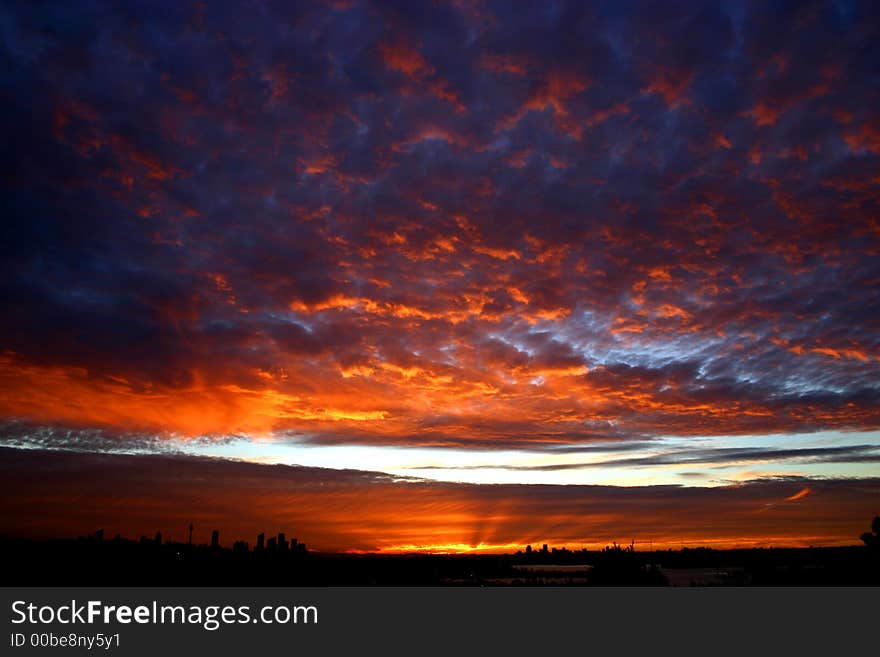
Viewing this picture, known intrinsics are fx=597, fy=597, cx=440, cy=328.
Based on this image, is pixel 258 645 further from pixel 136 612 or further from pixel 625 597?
pixel 625 597

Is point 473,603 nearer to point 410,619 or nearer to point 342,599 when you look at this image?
point 410,619

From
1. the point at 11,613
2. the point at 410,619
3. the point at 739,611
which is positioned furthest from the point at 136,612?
the point at 739,611

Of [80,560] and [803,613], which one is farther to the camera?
[80,560]

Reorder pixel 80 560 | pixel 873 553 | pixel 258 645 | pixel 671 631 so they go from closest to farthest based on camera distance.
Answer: pixel 258 645 < pixel 671 631 < pixel 80 560 < pixel 873 553

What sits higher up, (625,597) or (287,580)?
(625,597)

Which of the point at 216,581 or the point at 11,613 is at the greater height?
the point at 11,613

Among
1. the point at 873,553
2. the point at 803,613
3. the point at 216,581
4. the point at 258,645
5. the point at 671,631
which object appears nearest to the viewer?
the point at 258,645

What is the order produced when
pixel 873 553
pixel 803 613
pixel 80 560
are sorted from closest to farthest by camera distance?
pixel 803 613, pixel 80 560, pixel 873 553

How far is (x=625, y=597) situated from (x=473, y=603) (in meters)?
14.1

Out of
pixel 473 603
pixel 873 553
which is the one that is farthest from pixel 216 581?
pixel 873 553

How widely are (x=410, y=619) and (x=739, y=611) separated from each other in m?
28.4

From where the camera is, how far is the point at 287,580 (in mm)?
170125

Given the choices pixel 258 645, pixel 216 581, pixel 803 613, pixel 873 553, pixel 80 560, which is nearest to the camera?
pixel 258 645

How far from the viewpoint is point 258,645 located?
41938 mm
